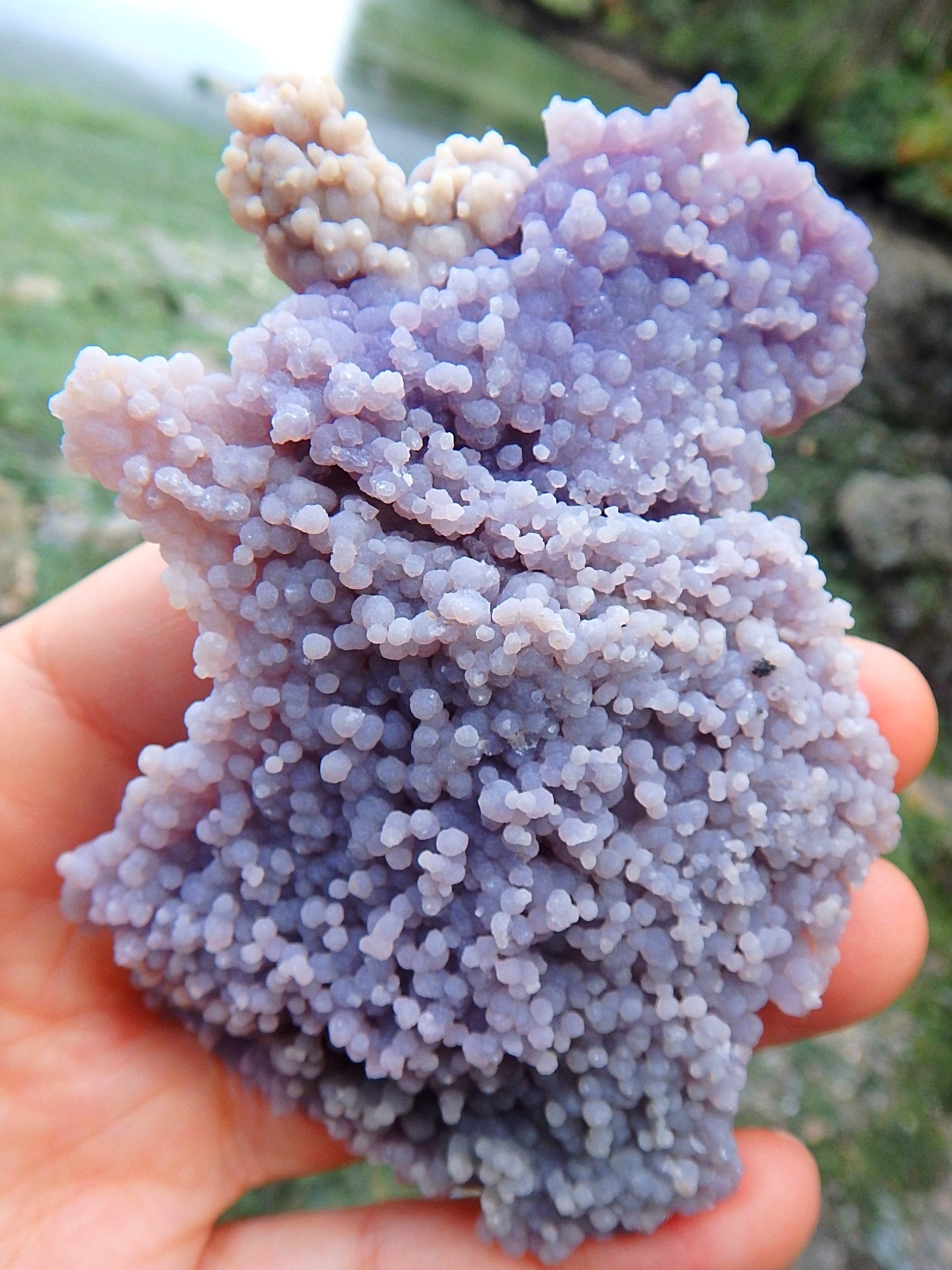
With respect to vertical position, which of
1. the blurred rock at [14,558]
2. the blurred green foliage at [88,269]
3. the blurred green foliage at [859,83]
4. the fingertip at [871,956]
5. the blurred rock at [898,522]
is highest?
the blurred green foliage at [859,83]

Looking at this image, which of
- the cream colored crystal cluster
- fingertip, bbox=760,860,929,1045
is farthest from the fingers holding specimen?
the cream colored crystal cluster

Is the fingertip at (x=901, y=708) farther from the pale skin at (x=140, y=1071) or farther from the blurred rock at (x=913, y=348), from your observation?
the blurred rock at (x=913, y=348)

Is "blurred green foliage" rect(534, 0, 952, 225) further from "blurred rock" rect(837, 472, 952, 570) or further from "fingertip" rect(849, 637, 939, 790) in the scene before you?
"fingertip" rect(849, 637, 939, 790)

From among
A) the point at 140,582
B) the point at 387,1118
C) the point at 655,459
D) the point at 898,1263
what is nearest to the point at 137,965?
the point at 387,1118

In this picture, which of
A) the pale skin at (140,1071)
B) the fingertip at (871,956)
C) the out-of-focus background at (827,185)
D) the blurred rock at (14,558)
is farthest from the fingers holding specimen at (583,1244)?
the blurred rock at (14,558)

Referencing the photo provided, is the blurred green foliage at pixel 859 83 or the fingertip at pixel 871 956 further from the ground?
the blurred green foliage at pixel 859 83

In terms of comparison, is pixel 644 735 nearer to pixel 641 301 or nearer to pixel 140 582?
pixel 641 301
